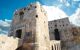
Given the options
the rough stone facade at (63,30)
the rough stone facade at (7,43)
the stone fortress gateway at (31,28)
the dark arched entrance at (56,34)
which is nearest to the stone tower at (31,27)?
the stone fortress gateway at (31,28)

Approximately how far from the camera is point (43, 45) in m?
20.3

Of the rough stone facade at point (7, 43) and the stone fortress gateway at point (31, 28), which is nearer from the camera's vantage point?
the rough stone facade at point (7, 43)

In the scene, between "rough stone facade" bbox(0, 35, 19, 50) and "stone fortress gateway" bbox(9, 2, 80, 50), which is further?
"stone fortress gateway" bbox(9, 2, 80, 50)

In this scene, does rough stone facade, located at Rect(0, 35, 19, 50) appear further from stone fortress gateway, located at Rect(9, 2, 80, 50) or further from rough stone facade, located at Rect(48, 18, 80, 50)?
rough stone facade, located at Rect(48, 18, 80, 50)

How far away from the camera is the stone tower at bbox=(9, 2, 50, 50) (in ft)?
63.8

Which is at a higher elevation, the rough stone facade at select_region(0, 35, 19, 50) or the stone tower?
the stone tower

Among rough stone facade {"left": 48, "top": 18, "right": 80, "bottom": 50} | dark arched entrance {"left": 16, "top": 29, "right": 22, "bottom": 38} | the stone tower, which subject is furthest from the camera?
rough stone facade {"left": 48, "top": 18, "right": 80, "bottom": 50}

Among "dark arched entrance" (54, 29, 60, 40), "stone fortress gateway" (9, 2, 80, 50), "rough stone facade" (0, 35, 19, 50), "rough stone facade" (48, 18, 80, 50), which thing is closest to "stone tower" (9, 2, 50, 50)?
"stone fortress gateway" (9, 2, 80, 50)

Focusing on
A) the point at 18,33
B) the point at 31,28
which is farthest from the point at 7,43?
the point at 31,28

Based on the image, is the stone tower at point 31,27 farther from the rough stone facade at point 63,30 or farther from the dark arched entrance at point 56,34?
the dark arched entrance at point 56,34

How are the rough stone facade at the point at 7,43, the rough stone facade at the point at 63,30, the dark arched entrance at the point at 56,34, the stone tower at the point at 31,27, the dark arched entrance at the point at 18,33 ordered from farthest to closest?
the dark arched entrance at the point at 56,34
the rough stone facade at the point at 63,30
the dark arched entrance at the point at 18,33
the stone tower at the point at 31,27
the rough stone facade at the point at 7,43

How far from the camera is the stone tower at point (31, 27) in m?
19.4

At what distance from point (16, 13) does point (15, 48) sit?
6761 mm

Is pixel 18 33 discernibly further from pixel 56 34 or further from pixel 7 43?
pixel 56 34
